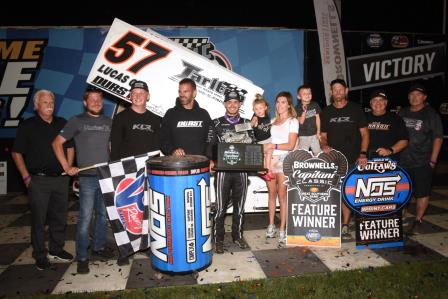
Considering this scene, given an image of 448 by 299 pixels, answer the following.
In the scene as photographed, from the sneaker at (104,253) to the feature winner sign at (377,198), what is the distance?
10.1 feet

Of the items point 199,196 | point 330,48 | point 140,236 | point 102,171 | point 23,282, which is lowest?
point 23,282

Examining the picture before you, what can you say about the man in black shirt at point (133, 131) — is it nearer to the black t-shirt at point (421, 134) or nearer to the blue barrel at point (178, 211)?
the blue barrel at point (178, 211)

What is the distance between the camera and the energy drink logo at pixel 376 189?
430 cm

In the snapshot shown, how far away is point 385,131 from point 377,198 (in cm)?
103

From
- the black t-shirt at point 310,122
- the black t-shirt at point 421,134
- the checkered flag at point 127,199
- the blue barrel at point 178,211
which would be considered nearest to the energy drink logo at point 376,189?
the black t-shirt at point 421,134

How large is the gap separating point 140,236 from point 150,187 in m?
0.76

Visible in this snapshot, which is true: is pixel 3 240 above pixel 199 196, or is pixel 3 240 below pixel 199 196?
below

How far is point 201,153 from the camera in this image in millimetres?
4227

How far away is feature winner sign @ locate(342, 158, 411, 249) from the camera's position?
4.30 m

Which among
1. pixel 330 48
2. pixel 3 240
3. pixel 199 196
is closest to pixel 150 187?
pixel 199 196

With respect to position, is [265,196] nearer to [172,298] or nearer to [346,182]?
[346,182]

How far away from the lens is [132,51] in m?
5.07

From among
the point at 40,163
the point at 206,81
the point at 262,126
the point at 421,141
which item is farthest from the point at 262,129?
the point at 40,163

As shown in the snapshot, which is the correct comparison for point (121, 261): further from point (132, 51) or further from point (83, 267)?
point (132, 51)
